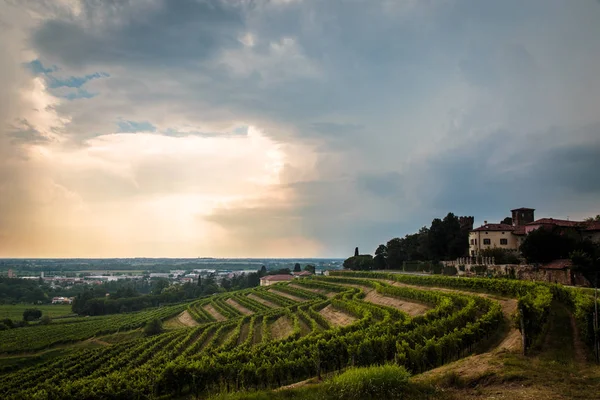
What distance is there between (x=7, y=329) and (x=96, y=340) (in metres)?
31.8

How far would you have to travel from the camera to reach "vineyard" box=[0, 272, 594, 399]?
2541 cm

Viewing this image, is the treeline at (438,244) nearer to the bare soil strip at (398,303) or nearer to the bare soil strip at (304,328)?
A: the bare soil strip at (398,303)

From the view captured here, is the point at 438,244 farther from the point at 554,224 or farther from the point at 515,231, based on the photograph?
the point at 554,224

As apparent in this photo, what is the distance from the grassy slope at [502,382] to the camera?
50.3 feet

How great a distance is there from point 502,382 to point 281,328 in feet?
128

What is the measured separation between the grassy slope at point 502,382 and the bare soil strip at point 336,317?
2674 centimetres

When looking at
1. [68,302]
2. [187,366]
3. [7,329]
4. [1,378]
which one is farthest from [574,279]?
[68,302]

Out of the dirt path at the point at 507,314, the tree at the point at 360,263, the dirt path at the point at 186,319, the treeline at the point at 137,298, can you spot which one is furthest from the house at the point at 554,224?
the treeline at the point at 137,298

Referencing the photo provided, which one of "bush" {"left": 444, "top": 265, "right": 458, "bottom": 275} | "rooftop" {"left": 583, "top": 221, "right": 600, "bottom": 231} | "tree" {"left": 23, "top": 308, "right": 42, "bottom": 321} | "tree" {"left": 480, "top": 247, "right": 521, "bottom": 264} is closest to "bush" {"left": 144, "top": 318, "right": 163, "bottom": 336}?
"bush" {"left": 444, "top": 265, "right": 458, "bottom": 275}

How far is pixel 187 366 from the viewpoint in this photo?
1144 inches

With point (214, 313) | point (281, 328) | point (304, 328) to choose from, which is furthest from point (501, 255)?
point (214, 313)

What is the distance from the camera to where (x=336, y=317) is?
52062mm

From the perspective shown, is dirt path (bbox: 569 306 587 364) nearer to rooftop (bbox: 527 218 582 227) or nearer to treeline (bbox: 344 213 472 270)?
rooftop (bbox: 527 218 582 227)

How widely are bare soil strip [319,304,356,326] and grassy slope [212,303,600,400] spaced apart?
26.7 metres
